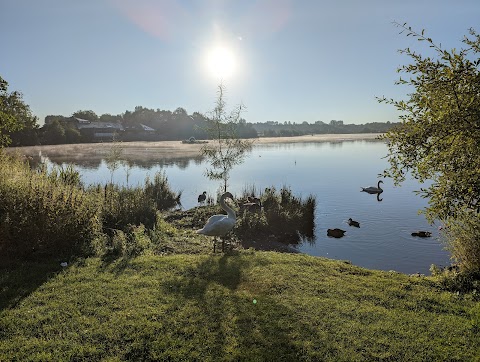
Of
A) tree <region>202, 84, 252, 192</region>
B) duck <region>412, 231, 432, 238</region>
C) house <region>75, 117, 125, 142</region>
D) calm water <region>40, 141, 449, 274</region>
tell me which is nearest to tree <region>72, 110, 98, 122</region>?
house <region>75, 117, 125, 142</region>

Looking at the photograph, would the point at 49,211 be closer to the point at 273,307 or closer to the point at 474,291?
the point at 273,307

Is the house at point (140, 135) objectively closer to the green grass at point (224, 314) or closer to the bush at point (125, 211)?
the bush at point (125, 211)

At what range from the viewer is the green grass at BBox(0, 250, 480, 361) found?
5.06 meters

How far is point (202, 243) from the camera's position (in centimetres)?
1247

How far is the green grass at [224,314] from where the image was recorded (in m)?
5.06

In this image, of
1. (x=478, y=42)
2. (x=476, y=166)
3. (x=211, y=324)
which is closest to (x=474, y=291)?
(x=476, y=166)

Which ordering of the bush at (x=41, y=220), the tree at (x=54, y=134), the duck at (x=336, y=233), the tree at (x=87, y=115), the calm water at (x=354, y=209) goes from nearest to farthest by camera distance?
1. the bush at (x=41, y=220)
2. the calm water at (x=354, y=209)
3. the duck at (x=336, y=233)
4. the tree at (x=54, y=134)
5. the tree at (x=87, y=115)

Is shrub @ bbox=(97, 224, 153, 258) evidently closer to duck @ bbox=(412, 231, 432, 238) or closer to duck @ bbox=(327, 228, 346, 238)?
duck @ bbox=(327, 228, 346, 238)

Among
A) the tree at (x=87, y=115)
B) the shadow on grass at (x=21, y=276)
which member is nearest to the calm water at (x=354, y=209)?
the shadow on grass at (x=21, y=276)

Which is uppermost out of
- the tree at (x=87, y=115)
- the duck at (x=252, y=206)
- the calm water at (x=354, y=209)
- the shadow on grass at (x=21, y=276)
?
the tree at (x=87, y=115)

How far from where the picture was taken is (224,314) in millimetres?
6082

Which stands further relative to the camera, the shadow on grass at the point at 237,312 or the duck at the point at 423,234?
the duck at the point at 423,234

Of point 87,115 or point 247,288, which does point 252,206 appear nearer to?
point 247,288

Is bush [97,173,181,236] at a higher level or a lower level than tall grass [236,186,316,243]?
higher
